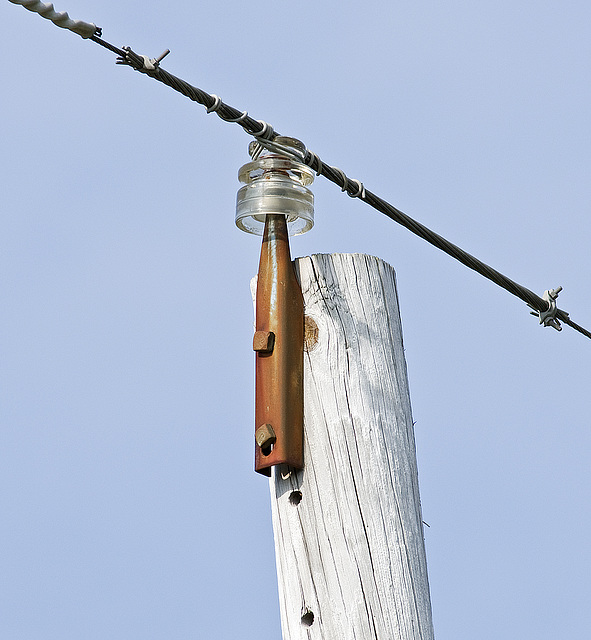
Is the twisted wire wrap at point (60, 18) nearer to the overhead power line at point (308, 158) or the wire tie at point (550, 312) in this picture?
the overhead power line at point (308, 158)

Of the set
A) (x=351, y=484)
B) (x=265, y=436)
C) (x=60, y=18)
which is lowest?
(x=351, y=484)

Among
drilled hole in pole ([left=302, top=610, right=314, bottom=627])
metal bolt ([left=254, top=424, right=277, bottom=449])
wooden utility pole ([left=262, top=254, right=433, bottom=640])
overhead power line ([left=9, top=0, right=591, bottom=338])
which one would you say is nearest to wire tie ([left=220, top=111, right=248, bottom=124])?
overhead power line ([left=9, top=0, right=591, bottom=338])

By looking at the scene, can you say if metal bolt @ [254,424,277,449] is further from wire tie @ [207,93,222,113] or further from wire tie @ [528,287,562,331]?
wire tie @ [528,287,562,331]

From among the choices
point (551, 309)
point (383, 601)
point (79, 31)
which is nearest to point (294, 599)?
point (383, 601)

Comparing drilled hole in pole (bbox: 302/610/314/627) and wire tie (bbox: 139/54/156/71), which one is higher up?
wire tie (bbox: 139/54/156/71)

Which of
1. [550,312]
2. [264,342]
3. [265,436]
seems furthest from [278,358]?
[550,312]

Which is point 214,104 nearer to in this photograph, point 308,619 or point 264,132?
point 264,132

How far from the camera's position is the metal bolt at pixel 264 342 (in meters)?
2.78

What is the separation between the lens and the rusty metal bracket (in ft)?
8.86

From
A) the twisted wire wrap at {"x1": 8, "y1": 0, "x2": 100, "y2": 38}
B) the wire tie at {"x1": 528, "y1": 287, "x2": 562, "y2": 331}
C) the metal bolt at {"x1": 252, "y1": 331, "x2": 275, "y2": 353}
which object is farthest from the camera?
the wire tie at {"x1": 528, "y1": 287, "x2": 562, "y2": 331}

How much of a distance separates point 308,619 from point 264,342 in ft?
2.32

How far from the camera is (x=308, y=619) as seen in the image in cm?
259

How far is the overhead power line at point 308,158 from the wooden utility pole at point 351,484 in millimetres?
328

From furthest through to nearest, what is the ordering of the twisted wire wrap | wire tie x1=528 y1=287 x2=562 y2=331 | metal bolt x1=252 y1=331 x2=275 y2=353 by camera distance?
wire tie x1=528 y1=287 x2=562 y2=331, metal bolt x1=252 y1=331 x2=275 y2=353, the twisted wire wrap
